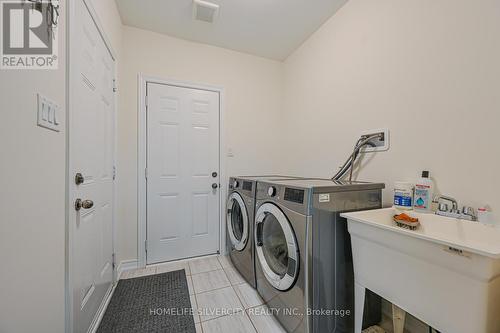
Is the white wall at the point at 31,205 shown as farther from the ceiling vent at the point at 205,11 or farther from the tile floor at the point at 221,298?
the ceiling vent at the point at 205,11

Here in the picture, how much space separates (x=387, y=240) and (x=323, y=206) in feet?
1.11

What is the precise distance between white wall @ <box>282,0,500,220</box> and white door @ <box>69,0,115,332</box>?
1.99 meters

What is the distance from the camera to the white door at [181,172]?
227 cm

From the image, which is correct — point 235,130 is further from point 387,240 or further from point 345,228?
point 387,240

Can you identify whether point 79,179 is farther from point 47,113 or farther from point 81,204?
point 47,113

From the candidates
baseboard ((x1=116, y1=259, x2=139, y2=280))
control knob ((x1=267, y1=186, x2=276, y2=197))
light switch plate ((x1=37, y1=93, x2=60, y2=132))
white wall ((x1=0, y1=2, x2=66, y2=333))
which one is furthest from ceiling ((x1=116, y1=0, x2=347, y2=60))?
baseboard ((x1=116, y1=259, x2=139, y2=280))

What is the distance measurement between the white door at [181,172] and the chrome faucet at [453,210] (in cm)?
204

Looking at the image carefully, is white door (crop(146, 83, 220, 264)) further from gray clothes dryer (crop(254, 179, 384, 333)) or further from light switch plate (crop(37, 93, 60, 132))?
light switch plate (crop(37, 93, 60, 132))

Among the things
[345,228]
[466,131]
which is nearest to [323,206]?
[345,228]

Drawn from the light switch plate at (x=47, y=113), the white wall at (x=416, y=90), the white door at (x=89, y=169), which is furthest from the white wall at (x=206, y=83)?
the light switch plate at (x=47, y=113)

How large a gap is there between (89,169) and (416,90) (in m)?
2.21

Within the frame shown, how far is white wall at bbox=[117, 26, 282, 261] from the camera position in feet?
7.10

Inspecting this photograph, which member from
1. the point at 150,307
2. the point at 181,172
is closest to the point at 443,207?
the point at 150,307

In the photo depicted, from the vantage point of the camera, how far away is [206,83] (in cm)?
248
